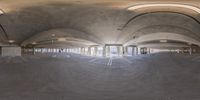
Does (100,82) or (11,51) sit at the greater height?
(11,51)

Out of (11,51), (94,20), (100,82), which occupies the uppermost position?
(94,20)

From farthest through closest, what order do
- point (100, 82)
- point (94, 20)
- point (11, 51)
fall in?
point (11, 51) → point (94, 20) → point (100, 82)

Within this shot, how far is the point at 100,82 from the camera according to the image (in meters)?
4.72

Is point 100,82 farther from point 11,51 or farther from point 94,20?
point 11,51

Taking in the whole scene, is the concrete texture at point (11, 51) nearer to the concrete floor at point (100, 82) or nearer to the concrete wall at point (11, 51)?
the concrete wall at point (11, 51)

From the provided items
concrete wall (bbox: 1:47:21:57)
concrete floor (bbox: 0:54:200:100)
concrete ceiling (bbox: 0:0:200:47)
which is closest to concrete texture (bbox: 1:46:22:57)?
concrete wall (bbox: 1:47:21:57)

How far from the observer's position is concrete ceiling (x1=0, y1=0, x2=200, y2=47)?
793 inches

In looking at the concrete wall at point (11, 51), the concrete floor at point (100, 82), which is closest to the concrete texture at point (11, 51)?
the concrete wall at point (11, 51)

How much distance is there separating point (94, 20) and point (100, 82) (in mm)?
21601

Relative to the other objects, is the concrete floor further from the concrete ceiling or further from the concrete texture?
the concrete texture

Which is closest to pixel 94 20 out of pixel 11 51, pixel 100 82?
pixel 11 51

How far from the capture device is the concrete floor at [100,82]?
3.99 meters

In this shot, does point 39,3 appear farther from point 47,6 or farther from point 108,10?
point 108,10

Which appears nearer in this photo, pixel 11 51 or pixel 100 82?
pixel 100 82
